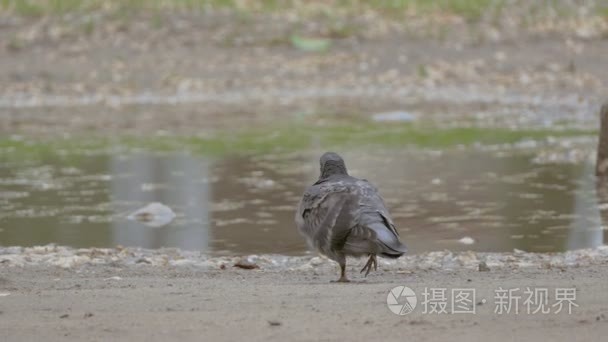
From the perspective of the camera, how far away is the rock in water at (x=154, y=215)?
Result: 34.7 feet

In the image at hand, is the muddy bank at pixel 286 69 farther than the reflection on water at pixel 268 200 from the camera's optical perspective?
Yes

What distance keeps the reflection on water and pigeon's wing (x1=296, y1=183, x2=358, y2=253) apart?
2.29m

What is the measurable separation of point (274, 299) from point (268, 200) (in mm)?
5155

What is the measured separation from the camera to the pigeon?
6.41 m

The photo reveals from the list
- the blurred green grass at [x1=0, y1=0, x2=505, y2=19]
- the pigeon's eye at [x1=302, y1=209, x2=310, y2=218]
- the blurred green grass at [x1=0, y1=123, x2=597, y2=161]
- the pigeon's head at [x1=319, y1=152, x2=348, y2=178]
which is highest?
the blurred green grass at [x1=0, y1=0, x2=505, y2=19]

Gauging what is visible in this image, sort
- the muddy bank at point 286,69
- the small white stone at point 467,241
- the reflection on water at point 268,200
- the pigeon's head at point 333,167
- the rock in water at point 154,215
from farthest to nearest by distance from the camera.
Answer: the muddy bank at point 286,69, the rock in water at point 154,215, the reflection on water at point 268,200, the small white stone at point 467,241, the pigeon's head at point 333,167

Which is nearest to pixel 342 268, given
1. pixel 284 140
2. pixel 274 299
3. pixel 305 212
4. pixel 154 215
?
pixel 305 212

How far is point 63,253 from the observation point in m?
8.65

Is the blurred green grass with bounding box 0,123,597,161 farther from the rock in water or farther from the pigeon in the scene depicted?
the pigeon

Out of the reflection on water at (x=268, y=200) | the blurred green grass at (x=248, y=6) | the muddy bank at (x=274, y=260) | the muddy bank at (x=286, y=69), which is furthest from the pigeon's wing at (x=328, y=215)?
the blurred green grass at (x=248, y=6)

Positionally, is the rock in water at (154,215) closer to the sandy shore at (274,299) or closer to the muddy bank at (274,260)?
the muddy bank at (274,260)

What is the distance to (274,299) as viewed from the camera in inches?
243

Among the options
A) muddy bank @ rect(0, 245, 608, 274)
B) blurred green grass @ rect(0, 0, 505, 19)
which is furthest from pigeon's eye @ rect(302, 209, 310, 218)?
blurred green grass @ rect(0, 0, 505, 19)

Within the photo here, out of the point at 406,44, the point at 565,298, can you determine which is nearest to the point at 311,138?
the point at 406,44
